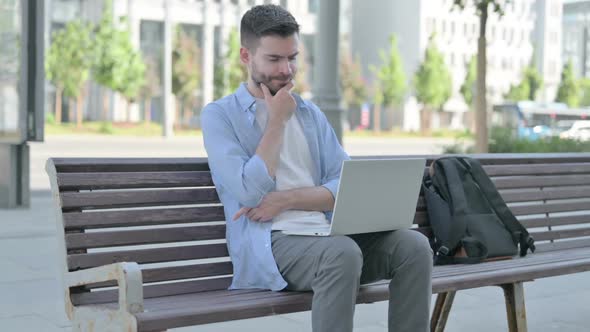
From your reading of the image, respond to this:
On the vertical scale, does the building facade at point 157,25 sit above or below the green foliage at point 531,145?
above

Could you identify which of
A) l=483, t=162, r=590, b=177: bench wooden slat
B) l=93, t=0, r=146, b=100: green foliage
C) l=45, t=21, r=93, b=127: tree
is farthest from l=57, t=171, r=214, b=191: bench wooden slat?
l=45, t=21, r=93, b=127: tree

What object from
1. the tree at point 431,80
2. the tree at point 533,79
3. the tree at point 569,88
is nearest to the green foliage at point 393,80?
the tree at point 431,80

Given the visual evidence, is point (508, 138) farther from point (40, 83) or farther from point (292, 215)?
point (292, 215)

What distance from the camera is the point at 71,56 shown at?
1860 inches

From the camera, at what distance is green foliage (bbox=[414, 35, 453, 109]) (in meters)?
62.2

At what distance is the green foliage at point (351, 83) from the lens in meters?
62.4

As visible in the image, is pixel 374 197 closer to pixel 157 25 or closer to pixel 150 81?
pixel 150 81

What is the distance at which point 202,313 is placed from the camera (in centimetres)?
311

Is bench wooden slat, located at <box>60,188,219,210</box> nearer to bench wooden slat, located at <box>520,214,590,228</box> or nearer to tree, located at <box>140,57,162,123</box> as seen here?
bench wooden slat, located at <box>520,214,590,228</box>

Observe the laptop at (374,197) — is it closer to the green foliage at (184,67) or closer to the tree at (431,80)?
the green foliage at (184,67)

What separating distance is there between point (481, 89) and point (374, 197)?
1289 cm

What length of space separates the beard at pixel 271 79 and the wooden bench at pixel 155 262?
0.52m

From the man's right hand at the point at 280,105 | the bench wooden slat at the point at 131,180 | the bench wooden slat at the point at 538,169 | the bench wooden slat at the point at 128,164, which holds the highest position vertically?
the man's right hand at the point at 280,105

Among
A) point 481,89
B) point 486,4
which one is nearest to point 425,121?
point 481,89
